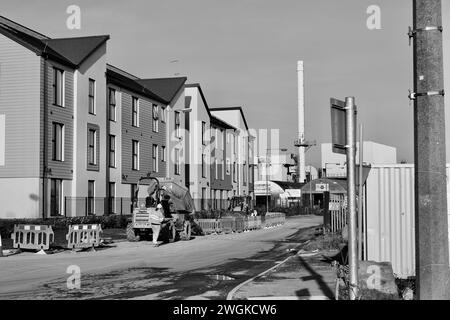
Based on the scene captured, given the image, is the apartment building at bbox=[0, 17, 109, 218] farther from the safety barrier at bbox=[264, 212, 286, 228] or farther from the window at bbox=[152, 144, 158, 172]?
the safety barrier at bbox=[264, 212, 286, 228]

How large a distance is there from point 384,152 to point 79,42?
19.8 m

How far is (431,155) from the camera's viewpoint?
6.50 metres

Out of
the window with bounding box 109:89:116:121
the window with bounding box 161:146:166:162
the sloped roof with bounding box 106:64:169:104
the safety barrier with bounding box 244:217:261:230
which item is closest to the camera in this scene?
the window with bounding box 109:89:116:121

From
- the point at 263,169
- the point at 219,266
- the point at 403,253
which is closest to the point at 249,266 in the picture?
the point at 219,266

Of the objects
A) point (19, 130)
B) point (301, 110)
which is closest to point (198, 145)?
point (19, 130)

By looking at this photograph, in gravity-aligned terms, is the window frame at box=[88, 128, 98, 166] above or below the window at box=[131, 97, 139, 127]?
below

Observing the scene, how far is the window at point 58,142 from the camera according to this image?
103 ft

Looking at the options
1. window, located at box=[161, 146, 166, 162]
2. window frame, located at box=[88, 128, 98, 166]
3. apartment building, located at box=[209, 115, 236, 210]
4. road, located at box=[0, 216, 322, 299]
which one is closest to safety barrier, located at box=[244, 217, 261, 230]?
window, located at box=[161, 146, 166, 162]

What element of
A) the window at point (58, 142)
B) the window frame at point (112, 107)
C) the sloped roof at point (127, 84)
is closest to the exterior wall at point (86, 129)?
the window at point (58, 142)

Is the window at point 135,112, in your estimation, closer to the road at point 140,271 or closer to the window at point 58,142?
the window at point 58,142

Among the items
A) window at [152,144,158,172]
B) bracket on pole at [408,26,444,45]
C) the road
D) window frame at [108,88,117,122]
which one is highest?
window frame at [108,88,117,122]

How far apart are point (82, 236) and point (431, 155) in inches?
701

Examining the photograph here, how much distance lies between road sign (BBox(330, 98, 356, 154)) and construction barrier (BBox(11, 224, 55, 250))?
1525 cm

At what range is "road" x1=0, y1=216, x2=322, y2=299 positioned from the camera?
1151 centimetres
